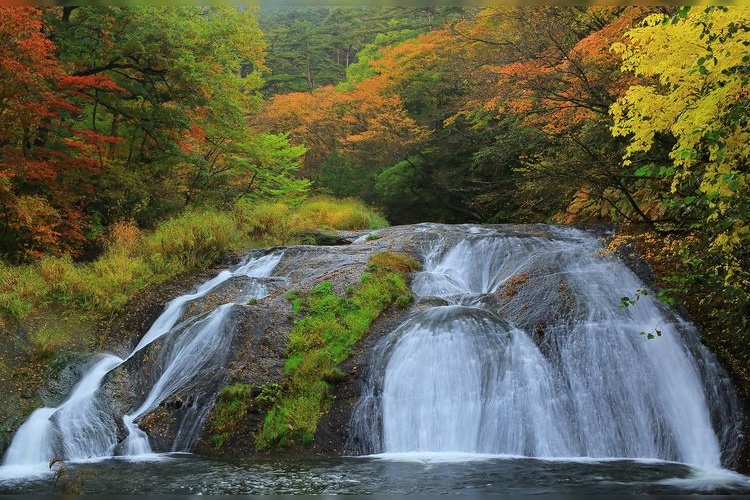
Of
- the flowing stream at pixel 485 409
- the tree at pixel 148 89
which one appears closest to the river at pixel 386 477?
the flowing stream at pixel 485 409

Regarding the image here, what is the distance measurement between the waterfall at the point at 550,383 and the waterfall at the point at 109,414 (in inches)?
110

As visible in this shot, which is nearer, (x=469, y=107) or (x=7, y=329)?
(x=7, y=329)

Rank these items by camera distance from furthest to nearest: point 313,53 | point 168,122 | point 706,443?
point 313,53, point 168,122, point 706,443

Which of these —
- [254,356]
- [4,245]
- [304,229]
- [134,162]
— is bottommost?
[254,356]

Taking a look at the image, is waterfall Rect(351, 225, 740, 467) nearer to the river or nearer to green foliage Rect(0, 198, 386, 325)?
the river

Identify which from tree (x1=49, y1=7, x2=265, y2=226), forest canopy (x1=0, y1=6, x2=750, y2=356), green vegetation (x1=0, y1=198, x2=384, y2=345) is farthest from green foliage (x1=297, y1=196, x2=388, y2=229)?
tree (x1=49, y1=7, x2=265, y2=226)

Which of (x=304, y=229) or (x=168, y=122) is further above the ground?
(x=168, y=122)

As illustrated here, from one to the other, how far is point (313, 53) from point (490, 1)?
2733 cm

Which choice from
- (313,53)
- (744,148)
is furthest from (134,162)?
(313,53)

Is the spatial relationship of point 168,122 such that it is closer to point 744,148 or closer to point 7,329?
point 7,329

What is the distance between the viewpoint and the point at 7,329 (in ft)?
31.9

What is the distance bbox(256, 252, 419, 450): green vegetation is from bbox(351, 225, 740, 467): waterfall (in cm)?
62

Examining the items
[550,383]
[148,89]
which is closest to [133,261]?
[148,89]

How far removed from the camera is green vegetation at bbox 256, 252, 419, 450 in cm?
791
